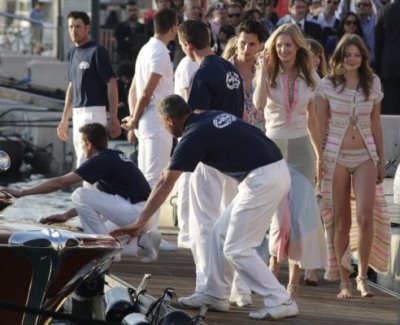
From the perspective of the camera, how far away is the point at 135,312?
999 cm

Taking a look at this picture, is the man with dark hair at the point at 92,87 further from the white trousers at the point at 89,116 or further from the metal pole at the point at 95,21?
the metal pole at the point at 95,21

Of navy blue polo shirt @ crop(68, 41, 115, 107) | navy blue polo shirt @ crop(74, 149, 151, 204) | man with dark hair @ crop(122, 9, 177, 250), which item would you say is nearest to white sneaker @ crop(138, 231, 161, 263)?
navy blue polo shirt @ crop(74, 149, 151, 204)

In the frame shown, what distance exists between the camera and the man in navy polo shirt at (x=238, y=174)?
986 cm

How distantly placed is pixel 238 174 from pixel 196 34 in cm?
176

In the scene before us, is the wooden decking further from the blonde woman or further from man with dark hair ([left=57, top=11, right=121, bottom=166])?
man with dark hair ([left=57, top=11, right=121, bottom=166])

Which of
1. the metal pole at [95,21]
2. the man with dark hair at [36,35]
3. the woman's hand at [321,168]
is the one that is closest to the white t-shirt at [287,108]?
the woman's hand at [321,168]

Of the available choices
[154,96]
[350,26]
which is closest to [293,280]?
[154,96]

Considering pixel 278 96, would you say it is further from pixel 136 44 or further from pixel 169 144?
pixel 136 44

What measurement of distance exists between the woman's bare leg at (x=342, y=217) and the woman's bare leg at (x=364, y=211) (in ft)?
0.26

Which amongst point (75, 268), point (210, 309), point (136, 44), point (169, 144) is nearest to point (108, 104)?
point (169, 144)

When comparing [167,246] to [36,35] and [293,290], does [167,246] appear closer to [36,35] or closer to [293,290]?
[293,290]

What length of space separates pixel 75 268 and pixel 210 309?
1560mm

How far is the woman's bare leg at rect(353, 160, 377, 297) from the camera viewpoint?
1119 cm

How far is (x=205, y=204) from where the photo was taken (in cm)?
1096
